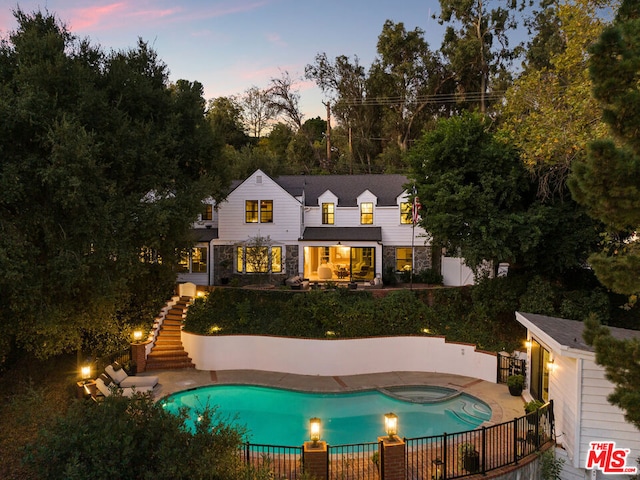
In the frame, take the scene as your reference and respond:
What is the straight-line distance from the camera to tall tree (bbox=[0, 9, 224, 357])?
10.7 m

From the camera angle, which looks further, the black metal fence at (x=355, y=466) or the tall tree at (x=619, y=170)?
the black metal fence at (x=355, y=466)

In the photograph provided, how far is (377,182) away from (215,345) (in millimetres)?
14225

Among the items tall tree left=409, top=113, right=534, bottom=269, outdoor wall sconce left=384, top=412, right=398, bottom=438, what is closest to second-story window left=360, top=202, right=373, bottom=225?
tall tree left=409, top=113, right=534, bottom=269

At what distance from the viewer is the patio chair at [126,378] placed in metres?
14.6

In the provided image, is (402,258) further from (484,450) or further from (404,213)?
(484,450)

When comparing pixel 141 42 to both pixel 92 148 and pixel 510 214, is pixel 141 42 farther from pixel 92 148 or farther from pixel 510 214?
pixel 510 214

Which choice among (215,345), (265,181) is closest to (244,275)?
(265,181)

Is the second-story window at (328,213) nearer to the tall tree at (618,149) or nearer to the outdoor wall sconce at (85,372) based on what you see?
the outdoor wall sconce at (85,372)

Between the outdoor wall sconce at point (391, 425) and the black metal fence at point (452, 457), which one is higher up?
the outdoor wall sconce at point (391, 425)

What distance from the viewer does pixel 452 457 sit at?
960cm

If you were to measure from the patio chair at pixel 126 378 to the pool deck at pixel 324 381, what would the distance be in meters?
0.37

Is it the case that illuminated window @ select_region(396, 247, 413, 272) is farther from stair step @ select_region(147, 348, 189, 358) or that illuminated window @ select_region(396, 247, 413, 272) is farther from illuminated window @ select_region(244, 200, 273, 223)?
stair step @ select_region(147, 348, 189, 358)

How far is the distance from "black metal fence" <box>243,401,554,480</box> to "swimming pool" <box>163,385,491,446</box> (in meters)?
1.50

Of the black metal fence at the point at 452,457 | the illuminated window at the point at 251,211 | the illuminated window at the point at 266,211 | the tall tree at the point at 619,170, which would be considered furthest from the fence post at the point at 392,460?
the illuminated window at the point at 251,211
